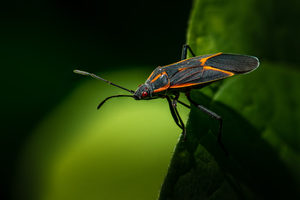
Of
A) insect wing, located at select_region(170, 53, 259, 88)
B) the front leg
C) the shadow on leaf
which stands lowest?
the front leg

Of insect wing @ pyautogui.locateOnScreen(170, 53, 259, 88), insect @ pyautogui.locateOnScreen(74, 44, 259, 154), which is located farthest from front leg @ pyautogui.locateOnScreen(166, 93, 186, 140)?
insect wing @ pyautogui.locateOnScreen(170, 53, 259, 88)

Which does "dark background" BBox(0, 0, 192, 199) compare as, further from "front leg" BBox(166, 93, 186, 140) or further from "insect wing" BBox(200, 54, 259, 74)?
"insect wing" BBox(200, 54, 259, 74)

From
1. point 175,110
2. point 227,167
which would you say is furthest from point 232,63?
point 227,167

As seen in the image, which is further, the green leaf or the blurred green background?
the blurred green background

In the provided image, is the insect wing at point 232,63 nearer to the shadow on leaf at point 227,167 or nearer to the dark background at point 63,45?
the shadow on leaf at point 227,167

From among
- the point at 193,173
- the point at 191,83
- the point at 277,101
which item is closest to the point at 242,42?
the point at 277,101

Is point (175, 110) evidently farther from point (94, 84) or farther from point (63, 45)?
point (63, 45)
